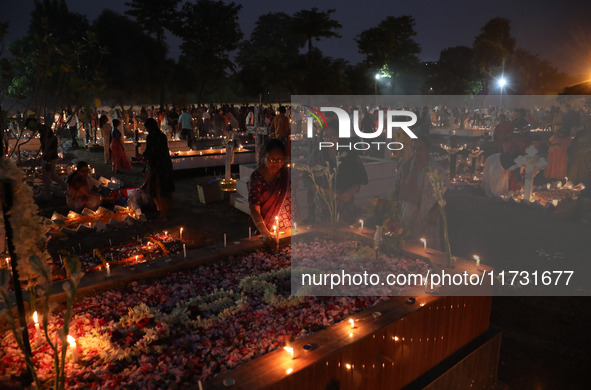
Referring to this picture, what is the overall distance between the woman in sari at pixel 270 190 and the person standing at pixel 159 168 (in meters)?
3.41

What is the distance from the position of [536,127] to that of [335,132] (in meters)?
22.6

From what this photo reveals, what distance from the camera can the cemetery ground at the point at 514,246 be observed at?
4.77 m

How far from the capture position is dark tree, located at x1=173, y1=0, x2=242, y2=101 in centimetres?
3457

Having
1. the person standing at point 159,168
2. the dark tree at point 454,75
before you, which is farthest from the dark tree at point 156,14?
the dark tree at point 454,75

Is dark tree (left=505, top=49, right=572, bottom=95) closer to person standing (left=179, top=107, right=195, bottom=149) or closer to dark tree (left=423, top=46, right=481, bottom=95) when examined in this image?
dark tree (left=423, top=46, right=481, bottom=95)

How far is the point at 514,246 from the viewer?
793cm

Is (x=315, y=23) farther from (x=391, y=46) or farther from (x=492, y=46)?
(x=492, y=46)

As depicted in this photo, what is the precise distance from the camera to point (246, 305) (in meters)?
3.98

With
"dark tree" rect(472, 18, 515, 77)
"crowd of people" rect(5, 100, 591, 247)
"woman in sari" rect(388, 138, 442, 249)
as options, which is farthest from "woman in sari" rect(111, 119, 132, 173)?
"dark tree" rect(472, 18, 515, 77)

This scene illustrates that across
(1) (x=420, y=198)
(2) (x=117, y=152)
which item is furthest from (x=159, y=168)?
(2) (x=117, y=152)

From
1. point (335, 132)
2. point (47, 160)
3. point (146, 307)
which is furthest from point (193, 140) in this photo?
point (146, 307)

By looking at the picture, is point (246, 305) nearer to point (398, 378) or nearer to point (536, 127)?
point (398, 378)

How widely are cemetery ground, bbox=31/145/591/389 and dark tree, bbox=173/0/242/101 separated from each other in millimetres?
24797

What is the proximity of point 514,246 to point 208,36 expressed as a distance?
108 feet
